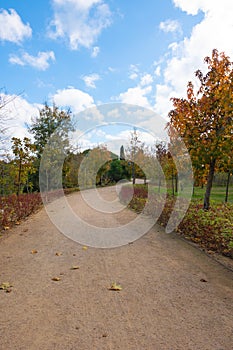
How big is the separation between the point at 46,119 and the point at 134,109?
706 inches

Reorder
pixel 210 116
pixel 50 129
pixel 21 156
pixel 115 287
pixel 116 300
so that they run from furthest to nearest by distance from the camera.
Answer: pixel 50 129 → pixel 21 156 → pixel 210 116 → pixel 115 287 → pixel 116 300

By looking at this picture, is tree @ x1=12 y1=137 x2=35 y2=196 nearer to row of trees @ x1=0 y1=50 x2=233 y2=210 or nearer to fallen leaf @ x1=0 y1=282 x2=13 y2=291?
row of trees @ x1=0 y1=50 x2=233 y2=210

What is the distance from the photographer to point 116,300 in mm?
3529

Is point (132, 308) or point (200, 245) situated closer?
point (132, 308)

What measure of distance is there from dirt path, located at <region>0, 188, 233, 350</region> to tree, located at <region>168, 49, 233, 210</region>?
145 inches

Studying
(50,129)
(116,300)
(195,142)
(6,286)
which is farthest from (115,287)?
(50,129)

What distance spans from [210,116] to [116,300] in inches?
275

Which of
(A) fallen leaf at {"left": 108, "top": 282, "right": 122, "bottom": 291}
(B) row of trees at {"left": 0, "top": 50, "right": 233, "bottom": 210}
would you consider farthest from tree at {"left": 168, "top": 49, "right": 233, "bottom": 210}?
(A) fallen leaf at {"left": 108, "top": 282, "right": 122, "bottom": 291}

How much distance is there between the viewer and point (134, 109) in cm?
1005

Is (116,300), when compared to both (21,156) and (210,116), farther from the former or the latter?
(21,156)

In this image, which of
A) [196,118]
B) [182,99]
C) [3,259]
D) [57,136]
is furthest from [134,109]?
[57,136]

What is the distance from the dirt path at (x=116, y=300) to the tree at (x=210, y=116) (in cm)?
369

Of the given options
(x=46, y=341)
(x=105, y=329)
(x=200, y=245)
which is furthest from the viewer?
(x=200, y=245)

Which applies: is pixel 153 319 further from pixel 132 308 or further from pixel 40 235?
pixel 40 235
